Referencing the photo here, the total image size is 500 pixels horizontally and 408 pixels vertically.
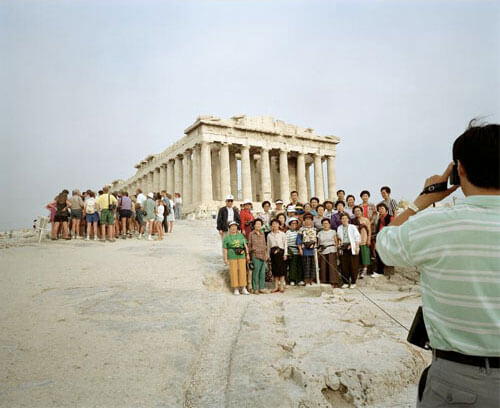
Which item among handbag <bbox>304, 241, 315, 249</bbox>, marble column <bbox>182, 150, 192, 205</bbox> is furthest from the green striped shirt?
marble column <bbox>182, 150, 192, 205</bbox>

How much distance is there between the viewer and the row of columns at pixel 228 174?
3222cm

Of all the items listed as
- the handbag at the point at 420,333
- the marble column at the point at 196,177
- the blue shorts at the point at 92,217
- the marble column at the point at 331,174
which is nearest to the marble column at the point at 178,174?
the marble column at the point at 196,177

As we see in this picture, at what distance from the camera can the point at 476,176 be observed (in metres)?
1.86

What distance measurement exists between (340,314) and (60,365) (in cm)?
405

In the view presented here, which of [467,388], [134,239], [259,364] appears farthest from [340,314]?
[134,239]

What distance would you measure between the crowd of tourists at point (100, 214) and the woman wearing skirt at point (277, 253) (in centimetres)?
674

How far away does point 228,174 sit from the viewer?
108 ft

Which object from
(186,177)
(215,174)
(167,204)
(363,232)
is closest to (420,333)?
(363,232)

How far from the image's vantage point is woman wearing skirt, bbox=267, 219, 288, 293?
9.55 meters

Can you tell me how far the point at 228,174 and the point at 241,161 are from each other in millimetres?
2436

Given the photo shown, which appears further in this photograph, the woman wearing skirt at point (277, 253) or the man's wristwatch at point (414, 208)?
the woman wearing skirt at point (277, 253)

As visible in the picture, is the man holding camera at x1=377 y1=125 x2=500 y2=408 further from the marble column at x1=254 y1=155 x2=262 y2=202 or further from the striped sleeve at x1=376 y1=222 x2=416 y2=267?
the marble column at x1=254 y1=155 x2=262 y2=202

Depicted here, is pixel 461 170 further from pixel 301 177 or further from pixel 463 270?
pixel 301 177

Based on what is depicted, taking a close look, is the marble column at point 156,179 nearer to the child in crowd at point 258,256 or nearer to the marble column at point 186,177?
the marble column at point 186,177
